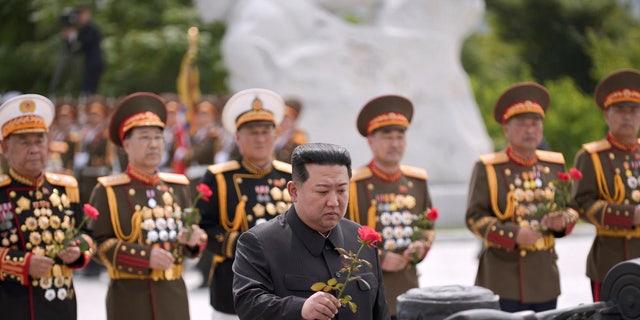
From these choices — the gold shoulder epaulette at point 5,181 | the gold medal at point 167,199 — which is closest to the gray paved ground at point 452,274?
the gold medal at point 167,199

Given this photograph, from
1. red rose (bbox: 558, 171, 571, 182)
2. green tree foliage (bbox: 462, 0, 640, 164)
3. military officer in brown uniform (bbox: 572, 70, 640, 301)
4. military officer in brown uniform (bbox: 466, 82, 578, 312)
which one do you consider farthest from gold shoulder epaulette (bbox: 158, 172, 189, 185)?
green tree foliage (bbox: 462, 0, 640, 164)

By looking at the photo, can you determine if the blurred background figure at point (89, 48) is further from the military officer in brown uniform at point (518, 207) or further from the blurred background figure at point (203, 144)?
the military officer in brown uniform at point (518, 207)

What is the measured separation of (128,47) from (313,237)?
27.3m

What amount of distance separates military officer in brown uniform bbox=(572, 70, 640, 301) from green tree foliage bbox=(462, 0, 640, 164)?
884 inches

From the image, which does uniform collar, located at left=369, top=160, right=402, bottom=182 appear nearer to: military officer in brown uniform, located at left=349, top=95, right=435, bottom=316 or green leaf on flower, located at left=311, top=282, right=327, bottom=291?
military officer in brown uniform, located at left=349, top=95, right=435, bottom=316

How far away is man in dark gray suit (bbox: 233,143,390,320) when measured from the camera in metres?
4.27

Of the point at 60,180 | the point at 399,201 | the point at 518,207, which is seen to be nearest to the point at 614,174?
the point at 518,207

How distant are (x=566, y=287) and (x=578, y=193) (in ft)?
14.1

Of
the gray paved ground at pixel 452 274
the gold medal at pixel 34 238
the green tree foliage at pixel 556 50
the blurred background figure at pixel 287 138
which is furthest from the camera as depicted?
the green tree foliage at pixel 556 50

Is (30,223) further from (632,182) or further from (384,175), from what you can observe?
(632,182)

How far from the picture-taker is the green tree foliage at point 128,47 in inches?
1215

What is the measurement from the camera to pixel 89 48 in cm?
1925

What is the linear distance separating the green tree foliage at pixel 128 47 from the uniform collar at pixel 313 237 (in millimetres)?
26523

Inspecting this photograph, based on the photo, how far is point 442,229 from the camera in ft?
57.2
